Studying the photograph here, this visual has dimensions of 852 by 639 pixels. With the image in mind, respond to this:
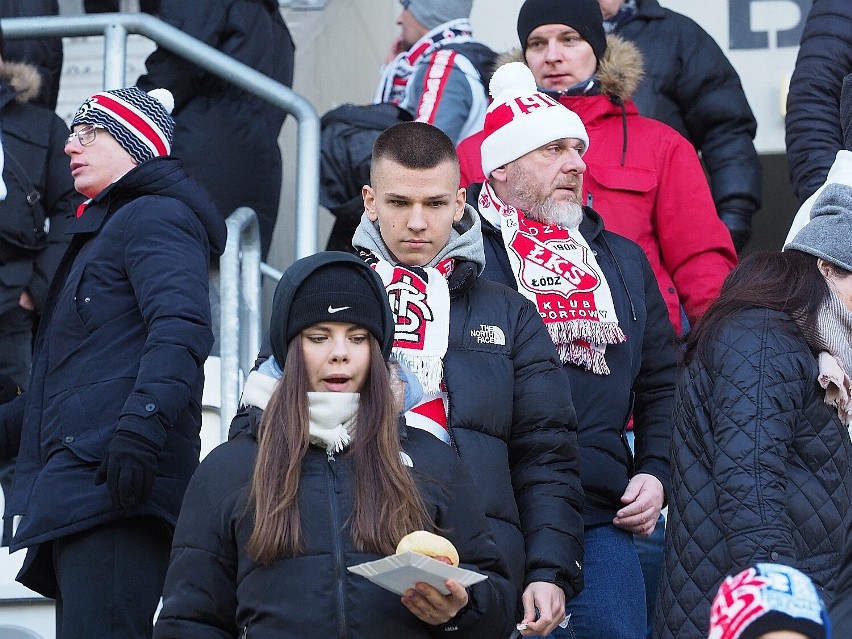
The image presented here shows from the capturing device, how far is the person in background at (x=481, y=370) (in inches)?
166

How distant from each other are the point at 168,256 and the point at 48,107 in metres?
3.02

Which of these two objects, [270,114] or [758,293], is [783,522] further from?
[270,114]

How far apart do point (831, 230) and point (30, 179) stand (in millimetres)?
3636

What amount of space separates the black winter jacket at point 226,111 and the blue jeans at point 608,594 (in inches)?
117

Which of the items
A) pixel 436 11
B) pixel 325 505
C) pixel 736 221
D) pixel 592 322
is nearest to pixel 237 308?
pixel 436 11

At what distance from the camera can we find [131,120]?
5258 millimetres

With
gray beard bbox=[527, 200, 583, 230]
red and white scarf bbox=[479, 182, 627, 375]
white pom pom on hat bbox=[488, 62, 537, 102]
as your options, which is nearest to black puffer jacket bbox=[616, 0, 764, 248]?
white pom pom on hat bbox=[488, 62, 537, 102]

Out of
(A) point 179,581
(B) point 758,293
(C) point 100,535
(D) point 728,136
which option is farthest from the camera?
(D) point 728,136

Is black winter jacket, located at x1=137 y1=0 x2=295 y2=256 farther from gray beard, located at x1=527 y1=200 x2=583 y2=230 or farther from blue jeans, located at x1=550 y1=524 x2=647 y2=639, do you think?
blue jeans, located at x1=550 y1=524 x2=647 y2=639

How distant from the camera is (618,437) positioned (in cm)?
482

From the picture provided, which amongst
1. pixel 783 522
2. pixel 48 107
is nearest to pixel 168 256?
pixel 783 522

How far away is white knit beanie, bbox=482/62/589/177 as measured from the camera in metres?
5.10

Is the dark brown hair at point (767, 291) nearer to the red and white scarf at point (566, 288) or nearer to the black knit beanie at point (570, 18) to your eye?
the red and white scarf at point (566, 288)

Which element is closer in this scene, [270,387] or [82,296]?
[270,387]
